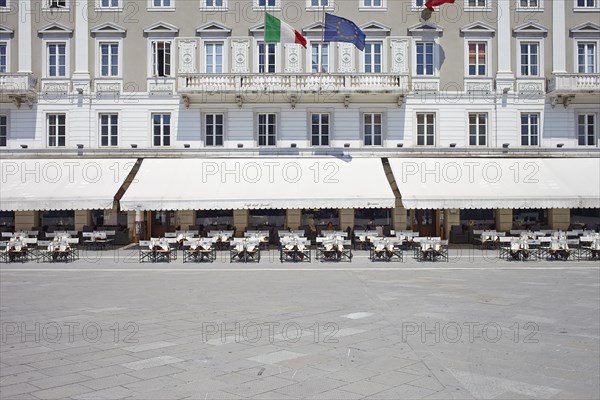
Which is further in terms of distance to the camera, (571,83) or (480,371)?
(571,83)

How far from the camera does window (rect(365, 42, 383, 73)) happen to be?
29.6 m

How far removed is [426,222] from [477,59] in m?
8.87

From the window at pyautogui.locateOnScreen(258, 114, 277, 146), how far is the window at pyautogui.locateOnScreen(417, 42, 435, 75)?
7971 millimetres

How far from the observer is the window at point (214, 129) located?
29.6 meters

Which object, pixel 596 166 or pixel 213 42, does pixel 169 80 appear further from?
pixel 596 166

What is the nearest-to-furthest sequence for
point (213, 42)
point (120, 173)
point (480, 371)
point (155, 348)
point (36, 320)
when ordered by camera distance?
point (480, 371) < point (155, 348) < point (36, 320) < point (120, 173) < point (213, 42)

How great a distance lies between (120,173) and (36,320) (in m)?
17.4

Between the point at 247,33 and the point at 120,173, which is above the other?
the point at 247,33

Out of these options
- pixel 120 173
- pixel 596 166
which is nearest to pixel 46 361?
pixel 120 173

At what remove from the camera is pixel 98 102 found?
29.3 m

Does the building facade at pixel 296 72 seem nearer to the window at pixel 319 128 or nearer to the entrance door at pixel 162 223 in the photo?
the window at pixel 319 128

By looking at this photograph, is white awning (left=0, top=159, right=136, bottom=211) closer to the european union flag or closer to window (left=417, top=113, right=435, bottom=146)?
the european union flag

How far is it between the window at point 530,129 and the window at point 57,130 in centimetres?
2365

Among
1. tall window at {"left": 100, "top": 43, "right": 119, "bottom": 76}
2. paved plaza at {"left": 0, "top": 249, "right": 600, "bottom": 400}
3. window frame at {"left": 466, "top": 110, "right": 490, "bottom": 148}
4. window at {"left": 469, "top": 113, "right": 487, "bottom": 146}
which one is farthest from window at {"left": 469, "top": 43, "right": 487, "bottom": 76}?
tall window at {"left": 100, "top": 43, "right": 119, "bottom": 76}
